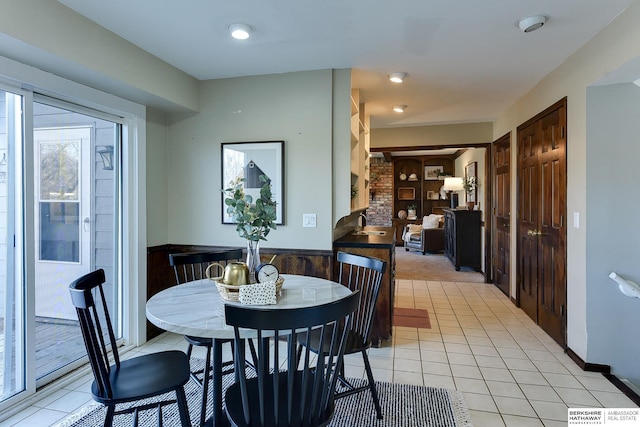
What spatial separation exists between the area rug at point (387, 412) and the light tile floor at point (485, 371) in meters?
0.11

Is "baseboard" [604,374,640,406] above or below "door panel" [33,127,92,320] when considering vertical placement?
below

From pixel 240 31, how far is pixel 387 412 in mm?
2551

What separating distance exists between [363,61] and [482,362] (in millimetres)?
2564

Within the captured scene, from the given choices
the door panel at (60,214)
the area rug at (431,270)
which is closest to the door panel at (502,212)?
the area rug at (431,270)

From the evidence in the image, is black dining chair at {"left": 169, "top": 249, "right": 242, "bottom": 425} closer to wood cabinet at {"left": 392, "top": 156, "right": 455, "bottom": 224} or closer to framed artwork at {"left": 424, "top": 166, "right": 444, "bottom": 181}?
A: wood cabinet at {"left": 392, "top": 156, "right": 455, "bottom": 224}

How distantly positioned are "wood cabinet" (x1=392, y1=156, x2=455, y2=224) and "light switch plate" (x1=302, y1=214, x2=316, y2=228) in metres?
6.94

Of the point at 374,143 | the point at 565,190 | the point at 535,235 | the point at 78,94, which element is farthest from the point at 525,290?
the point at 78,94

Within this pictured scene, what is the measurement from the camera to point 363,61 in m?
2.89

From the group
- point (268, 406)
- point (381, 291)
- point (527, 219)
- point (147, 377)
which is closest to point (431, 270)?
point (527, 219)

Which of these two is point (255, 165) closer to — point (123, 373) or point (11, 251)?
point (11, 251)

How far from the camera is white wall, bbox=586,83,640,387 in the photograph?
249 centimetres

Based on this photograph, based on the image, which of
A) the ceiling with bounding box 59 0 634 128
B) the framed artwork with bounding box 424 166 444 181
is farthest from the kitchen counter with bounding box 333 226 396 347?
A: the framed artwork with bounding box 424 166 444 181

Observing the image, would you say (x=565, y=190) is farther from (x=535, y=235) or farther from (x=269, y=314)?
(x=269, y=314)

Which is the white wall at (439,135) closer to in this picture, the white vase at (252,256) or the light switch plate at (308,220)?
the light switch plate at (308,220)
